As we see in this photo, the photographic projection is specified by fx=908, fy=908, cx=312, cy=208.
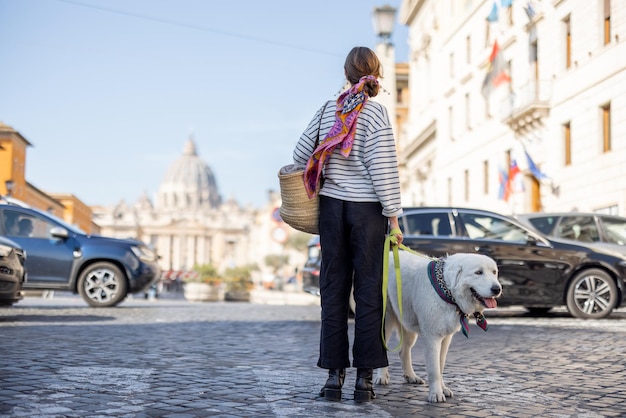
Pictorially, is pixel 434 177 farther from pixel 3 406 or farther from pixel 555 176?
pixel 3 406

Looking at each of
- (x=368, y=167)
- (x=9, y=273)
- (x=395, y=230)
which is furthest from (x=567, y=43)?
(x=368, y=167)

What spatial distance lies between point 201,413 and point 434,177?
3844 centimetres

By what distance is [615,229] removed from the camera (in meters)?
13.9

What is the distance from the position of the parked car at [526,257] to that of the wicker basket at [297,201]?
6.39 m

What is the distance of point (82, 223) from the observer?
87.6 metres

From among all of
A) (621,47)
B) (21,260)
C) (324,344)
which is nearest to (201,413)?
(324,344)

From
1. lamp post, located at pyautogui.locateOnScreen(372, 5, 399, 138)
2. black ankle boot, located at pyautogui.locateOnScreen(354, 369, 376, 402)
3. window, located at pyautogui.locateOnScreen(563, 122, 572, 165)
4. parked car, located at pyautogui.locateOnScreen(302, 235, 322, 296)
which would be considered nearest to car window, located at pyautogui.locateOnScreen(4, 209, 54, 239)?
parked car, located at pyautogui.locateOnScreen(302, 235, 322, 296)

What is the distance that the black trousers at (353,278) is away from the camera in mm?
5195

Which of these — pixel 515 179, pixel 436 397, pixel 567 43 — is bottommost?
pixel 436 397

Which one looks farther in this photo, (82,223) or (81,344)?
(82,223)

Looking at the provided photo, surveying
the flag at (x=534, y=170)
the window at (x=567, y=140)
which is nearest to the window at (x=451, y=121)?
the flag at (x=534, y=170)

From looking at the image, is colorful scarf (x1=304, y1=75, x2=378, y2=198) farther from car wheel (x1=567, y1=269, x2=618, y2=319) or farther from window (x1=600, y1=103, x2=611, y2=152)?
window (x1=600, y1=103, x2=611, y2=152)

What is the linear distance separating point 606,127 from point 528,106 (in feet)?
13.2

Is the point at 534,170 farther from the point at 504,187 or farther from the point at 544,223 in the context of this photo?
the point at 544,223
